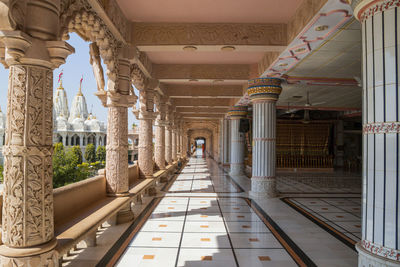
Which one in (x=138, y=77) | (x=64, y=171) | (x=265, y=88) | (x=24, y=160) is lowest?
(x=64, y=171)

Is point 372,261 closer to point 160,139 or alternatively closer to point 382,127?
point 382,127

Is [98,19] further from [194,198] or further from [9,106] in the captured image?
[194,198]

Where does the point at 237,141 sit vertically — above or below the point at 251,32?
below

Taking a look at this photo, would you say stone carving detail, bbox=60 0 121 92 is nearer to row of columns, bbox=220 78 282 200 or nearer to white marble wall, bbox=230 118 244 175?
row of columns, bbox=220 78 282 200

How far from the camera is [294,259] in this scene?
348cm

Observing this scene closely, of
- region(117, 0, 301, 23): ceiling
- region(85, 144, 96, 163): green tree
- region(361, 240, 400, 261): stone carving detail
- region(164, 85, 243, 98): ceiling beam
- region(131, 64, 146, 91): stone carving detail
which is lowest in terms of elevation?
region(85, 144, 96, 163): green tree

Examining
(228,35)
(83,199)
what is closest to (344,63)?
(228,35)

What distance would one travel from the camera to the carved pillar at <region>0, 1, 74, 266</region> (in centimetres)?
237

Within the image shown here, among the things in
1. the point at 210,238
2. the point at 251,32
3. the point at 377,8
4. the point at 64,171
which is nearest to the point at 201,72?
the point at 251,32

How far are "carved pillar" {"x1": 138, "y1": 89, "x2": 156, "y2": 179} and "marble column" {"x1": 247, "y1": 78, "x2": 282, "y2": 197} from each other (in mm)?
2696

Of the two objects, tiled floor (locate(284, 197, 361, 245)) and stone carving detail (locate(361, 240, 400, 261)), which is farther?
tiled floor (locate(284, 197, 361, 245))

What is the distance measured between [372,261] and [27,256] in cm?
294

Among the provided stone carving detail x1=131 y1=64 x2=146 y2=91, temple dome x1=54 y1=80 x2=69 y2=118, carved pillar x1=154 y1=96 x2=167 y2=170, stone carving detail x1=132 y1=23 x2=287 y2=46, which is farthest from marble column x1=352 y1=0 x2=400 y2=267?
temple dome x1=54 y1=80 x2=69 y2=118

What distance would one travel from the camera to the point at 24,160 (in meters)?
2.38
